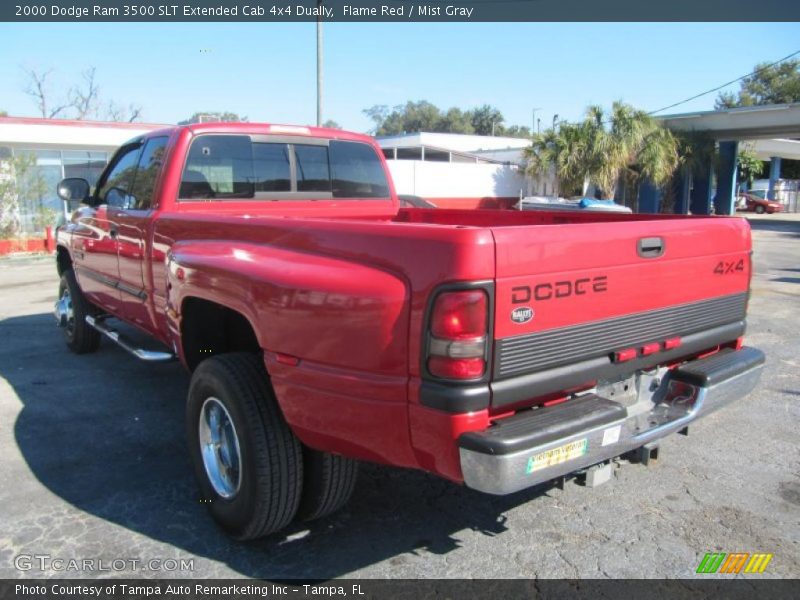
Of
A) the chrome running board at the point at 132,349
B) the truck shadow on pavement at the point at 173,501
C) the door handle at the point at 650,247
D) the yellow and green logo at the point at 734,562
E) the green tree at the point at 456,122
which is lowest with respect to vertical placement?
the truck shadow on pavement at the point at 173,501

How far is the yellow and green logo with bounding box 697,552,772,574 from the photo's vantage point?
286 centimetres

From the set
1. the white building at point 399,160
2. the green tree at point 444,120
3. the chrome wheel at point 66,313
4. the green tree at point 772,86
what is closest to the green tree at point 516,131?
the green tree at point 444,120

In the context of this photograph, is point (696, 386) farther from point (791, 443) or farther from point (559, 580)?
point (791, 443)

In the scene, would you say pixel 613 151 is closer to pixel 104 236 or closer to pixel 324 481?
pixel 104 236

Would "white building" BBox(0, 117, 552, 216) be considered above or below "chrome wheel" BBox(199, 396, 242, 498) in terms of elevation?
above

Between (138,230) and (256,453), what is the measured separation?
2.18m

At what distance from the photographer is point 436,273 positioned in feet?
7.23

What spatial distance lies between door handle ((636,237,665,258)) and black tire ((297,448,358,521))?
5.24ft

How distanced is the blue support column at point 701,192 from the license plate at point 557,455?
27355 mm

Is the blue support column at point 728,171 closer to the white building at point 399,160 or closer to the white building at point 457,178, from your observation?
the white building at point 399,160

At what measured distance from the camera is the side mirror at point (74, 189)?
543 centimetres

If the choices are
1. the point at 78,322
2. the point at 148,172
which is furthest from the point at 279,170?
the point at 78,322

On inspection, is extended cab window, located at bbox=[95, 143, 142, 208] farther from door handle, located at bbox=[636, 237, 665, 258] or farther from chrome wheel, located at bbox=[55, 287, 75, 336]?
A: door handle, located at bbox=[636, 237, 665, 258]

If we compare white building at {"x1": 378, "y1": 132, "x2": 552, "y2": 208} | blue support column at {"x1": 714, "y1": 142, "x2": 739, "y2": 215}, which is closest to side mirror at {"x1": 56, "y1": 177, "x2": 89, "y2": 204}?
white building at {"x1": 378, "y1": 132, "x2": 552, "y2": 208}
